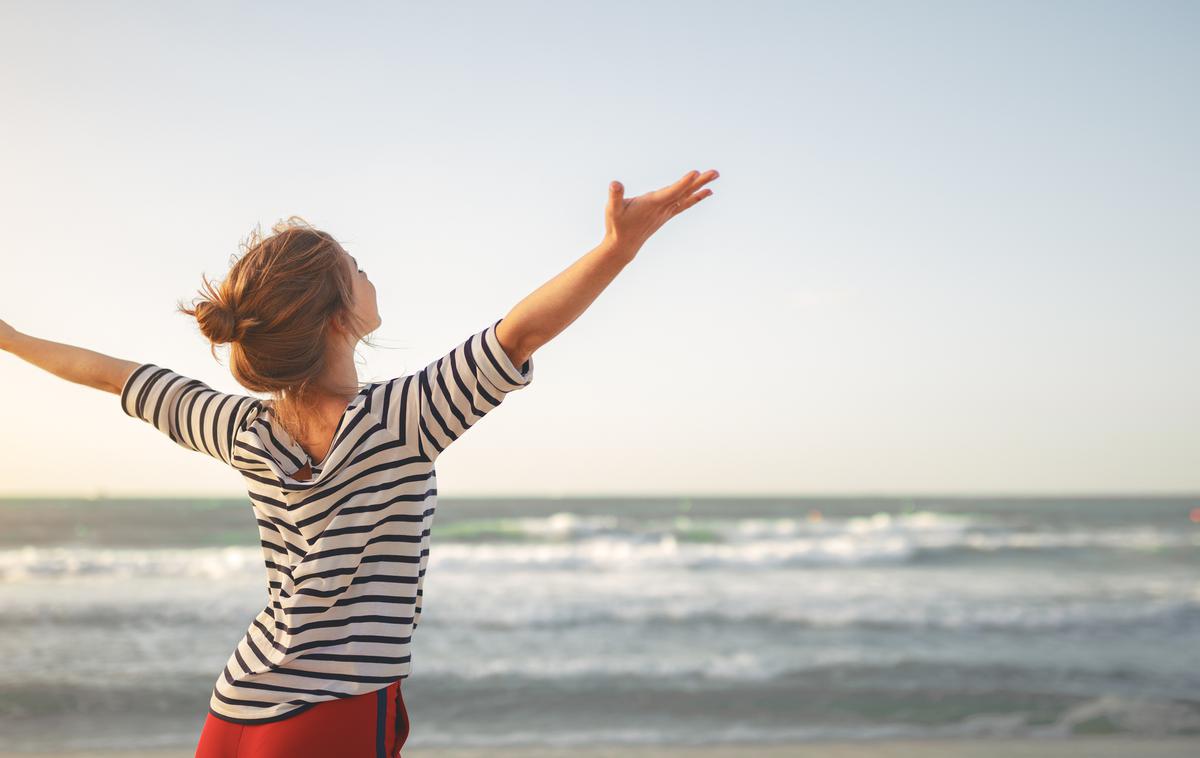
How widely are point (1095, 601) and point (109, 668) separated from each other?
31.1 feet

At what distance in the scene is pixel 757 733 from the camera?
5.15m

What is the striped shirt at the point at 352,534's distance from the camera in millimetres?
1136

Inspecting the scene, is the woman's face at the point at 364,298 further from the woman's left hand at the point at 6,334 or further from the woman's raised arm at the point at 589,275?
the woman's left hand at the point at 6,334

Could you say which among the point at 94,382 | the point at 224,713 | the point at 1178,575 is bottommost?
the point at 1178,575

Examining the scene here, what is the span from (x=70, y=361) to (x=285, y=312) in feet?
1.69

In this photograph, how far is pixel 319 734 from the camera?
46.4 inches

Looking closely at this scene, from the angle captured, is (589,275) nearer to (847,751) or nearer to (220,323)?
(220,323)

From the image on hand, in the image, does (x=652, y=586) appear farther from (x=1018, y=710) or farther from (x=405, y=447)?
(x=405, y=447)

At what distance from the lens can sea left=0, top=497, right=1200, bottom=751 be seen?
5438mm

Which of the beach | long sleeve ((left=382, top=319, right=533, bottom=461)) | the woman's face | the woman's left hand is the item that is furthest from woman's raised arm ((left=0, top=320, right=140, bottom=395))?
the beach

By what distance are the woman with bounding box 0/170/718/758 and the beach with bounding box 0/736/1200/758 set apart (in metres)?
3.70

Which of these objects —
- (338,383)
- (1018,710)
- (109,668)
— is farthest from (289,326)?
(109,668)

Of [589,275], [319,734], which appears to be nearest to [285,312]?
[589,275]

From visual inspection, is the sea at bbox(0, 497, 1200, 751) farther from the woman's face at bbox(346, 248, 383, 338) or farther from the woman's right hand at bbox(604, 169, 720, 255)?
the woman's right hand at bbox(604, 169, 720, 255)
